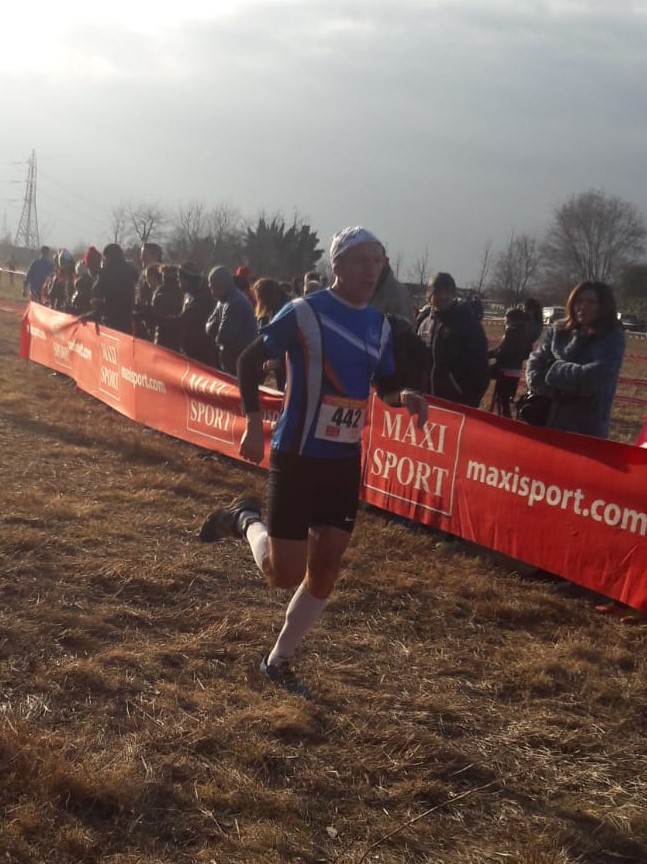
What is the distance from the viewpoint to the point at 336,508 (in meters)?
4.06

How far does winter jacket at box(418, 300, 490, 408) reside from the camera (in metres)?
7.59

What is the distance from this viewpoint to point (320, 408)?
13.0 ft

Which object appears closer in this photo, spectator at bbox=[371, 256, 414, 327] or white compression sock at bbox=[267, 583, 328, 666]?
white compression sock at bbox=[267, 583, 328, 666]

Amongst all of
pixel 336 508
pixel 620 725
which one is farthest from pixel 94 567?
pixel 620 725

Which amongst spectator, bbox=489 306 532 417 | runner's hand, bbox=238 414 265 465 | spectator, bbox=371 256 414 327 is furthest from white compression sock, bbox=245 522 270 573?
spectator, bbox=489 306 532 417

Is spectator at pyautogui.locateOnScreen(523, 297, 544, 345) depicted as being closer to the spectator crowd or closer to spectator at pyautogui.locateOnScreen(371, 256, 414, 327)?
the spectator crowd

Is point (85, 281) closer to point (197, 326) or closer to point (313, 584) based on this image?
point (197, 326)

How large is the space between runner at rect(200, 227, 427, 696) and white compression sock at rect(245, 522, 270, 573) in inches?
11.5

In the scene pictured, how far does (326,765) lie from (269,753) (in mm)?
230

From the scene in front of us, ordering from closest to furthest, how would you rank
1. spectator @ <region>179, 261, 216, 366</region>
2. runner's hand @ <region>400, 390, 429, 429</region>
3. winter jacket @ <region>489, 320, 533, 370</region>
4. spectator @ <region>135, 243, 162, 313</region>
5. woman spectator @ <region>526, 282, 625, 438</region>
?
runner's hand @ <region>400, 390, 429, 429</region>, woman spectator @ <region>526, 282, 625, 438</region>, winter jacket @ <region>489, 320, 533, 370</region>, spectator @ <region>179, 261, 216, 366</region>, spectator @ <region>135, 243, 162, 313</region>

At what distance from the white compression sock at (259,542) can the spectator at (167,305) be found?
6625mm

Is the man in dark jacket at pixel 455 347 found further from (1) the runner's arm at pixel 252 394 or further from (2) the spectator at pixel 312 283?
(1) the runner's arm at pixel 252 394

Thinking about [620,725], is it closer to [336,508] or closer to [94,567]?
[336,508]

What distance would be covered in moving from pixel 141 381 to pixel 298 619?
722 centimetres
